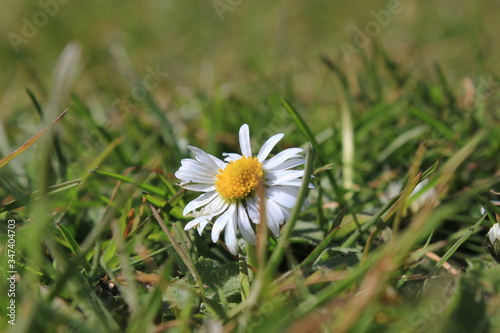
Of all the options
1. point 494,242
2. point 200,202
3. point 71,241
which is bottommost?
point 494,242

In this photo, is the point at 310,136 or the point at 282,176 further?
the point at 310,136

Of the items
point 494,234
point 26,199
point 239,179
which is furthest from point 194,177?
point 494,234

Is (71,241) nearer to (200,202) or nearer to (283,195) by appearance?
(200,202)

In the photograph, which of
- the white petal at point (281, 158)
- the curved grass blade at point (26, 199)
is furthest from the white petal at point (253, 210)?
the curved grass blade at point (26, 199)

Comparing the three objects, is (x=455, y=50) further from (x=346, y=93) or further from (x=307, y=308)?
(x=307, y=308)

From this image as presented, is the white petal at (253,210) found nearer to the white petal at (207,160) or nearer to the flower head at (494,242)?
the white petal at (207,160)

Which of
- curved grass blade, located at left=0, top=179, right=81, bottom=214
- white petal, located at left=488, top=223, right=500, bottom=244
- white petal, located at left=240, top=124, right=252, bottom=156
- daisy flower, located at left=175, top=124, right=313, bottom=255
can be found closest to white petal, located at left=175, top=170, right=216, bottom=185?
daisy flower, located at left=175, top=124, right=313, bottom=255

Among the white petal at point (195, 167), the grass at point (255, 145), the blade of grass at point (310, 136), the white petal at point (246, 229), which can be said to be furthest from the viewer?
the blade of grass at point (310, 136)
